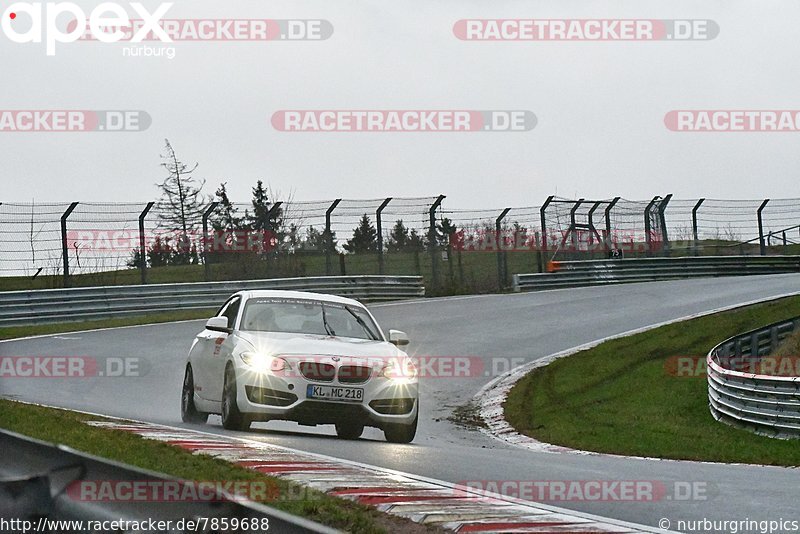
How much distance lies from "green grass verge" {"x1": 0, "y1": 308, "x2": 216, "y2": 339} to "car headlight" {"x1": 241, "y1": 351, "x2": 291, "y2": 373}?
1265 cm

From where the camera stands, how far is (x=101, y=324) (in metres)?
24.5

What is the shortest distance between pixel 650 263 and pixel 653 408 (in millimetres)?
19976

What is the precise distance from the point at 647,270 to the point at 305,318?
25.3 metres

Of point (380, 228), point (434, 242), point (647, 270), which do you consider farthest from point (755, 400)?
point (647, 270)

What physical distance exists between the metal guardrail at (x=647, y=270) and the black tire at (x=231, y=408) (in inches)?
866

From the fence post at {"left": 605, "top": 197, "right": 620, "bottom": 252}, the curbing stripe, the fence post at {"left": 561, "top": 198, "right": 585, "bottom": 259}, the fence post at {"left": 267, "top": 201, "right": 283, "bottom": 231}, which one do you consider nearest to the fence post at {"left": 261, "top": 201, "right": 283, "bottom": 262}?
the fence post at {"left": 267, "top": 201, "right": 283, "bottom": 231}

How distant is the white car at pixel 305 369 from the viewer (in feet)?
34.9

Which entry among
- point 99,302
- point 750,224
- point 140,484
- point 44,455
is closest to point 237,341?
point 44,455

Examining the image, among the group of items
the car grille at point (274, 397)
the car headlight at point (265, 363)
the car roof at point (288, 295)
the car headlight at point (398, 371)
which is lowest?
the car grille at point (274, 397)

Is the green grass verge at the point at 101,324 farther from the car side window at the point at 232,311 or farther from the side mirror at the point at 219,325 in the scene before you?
the side mirror at the point at 219,325

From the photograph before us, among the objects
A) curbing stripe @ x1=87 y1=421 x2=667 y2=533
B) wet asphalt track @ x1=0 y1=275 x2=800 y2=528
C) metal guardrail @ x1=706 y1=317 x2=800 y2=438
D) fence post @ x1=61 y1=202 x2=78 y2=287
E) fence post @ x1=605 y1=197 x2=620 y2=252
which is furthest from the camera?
fence post @ x1=605 y1=197 x2=620 y2=252

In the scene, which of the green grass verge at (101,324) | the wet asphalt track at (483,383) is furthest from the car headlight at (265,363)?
the green grass verge at (101,324)

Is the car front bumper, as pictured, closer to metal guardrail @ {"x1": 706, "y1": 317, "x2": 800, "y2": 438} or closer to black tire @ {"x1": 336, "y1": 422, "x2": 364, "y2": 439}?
black tire @ {"x1": 336, "y1": 422, "x2": 364, "y2": 439}

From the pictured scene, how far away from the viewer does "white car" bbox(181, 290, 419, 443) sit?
1062cm
